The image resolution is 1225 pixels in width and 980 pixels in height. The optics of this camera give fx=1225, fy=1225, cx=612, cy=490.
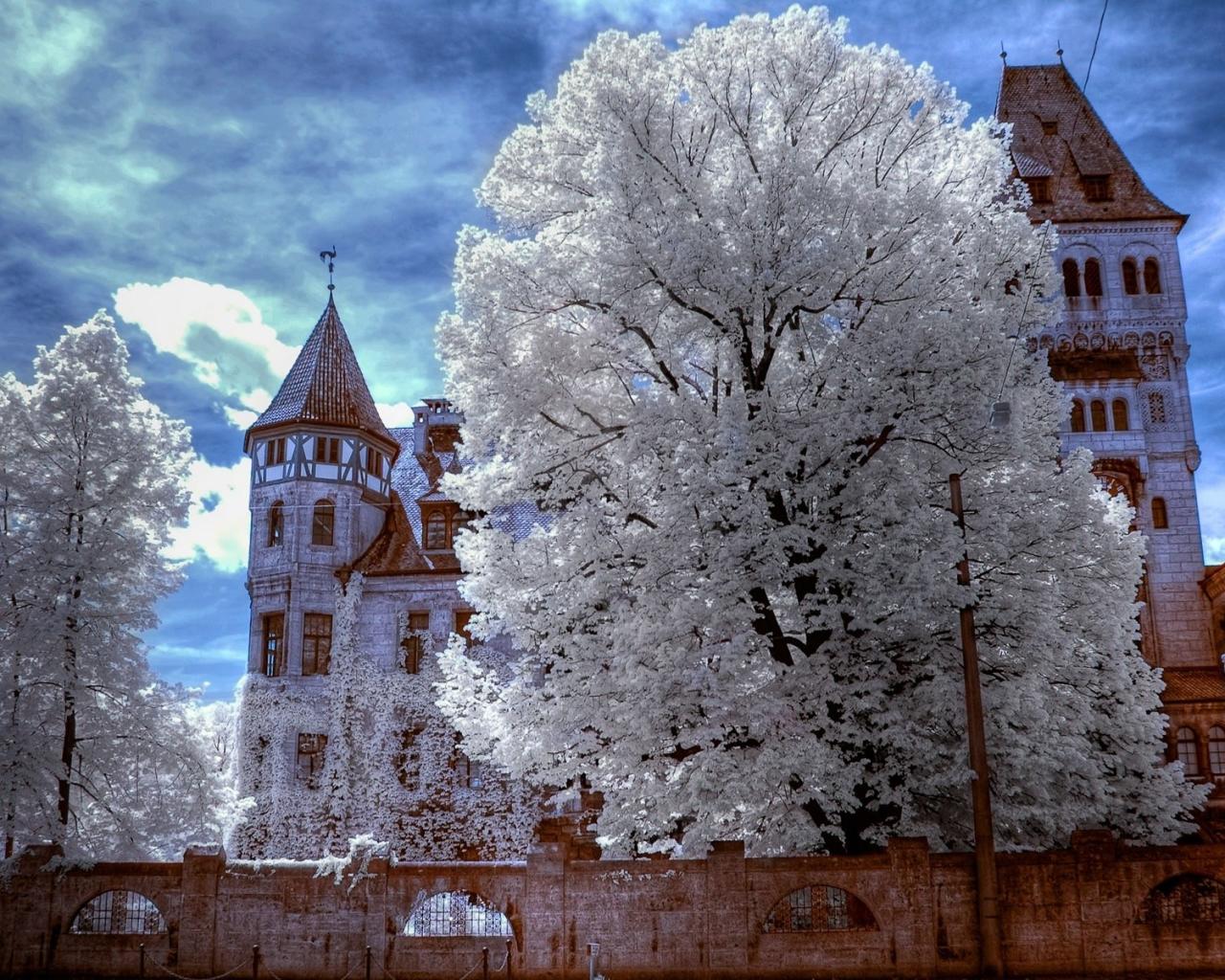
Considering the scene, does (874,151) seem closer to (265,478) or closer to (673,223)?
(673,223)

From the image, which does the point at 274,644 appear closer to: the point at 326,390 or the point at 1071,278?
the point at 326,390

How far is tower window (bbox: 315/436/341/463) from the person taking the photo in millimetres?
39141

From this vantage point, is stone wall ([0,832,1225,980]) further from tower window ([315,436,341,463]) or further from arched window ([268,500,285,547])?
tower window ([315,436,341,463])

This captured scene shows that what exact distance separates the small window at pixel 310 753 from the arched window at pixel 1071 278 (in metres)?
28.9

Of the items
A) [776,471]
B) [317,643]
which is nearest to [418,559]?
[317,643]

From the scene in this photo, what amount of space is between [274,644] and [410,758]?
5763mm

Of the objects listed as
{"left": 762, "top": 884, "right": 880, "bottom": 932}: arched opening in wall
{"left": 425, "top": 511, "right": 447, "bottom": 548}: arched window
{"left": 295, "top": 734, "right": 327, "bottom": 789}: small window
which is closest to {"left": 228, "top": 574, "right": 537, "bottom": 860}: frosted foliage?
{"left": 295, "top": 734, "right": 327, "bottom": 789}: small window

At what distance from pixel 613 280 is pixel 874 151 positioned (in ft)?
16.6

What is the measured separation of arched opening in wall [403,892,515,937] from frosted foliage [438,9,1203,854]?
6.84 feet

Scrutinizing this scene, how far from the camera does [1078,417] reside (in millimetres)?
40406

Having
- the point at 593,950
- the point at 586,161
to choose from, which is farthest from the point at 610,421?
the point at 593,950

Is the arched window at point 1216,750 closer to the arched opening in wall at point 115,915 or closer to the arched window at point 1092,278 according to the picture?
the arched window at point 1092,278

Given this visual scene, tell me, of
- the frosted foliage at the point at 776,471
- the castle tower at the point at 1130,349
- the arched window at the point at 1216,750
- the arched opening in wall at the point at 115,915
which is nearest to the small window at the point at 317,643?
the arched opening in wall at the point at 115,915

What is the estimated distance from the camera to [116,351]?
83.1 feet
